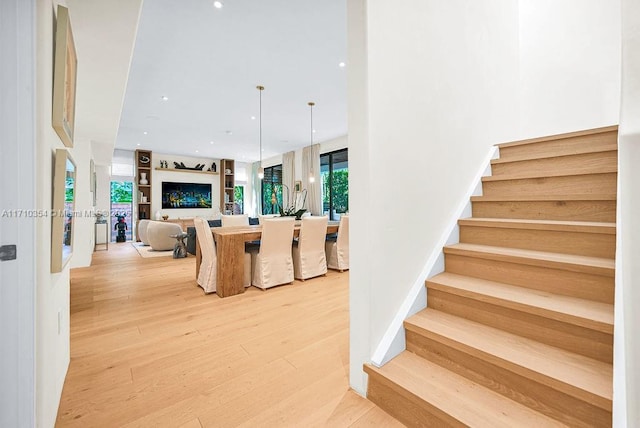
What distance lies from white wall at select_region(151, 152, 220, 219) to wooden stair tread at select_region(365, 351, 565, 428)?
9.14 m

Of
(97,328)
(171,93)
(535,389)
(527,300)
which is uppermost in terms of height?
(171,93)

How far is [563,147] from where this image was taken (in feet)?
7.22

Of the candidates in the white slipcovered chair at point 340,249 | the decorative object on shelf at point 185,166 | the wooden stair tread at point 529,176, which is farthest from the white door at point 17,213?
the decorative object on shelf at point 185,166

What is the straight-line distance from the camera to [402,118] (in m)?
1.68

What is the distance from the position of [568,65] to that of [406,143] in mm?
2736

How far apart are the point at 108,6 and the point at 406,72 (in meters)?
1.87

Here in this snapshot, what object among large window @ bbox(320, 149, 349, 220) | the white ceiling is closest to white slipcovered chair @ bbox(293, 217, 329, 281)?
the white ceiling

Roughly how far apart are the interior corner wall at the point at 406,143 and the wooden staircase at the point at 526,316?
9.3 inches

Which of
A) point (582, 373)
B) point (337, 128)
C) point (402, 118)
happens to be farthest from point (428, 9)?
point (337, 128)

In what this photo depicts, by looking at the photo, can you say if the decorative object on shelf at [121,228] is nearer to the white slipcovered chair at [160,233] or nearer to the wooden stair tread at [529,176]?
the white slipcovered chair at [160,233]

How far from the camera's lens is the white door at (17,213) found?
927 mm

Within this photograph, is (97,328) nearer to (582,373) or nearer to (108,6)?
(108,6)

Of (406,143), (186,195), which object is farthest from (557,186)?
(186,195)

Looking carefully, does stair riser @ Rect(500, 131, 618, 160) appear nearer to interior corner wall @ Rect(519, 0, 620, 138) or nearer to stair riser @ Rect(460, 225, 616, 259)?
stair riser @ Rect(460, 225, 616, 259)
